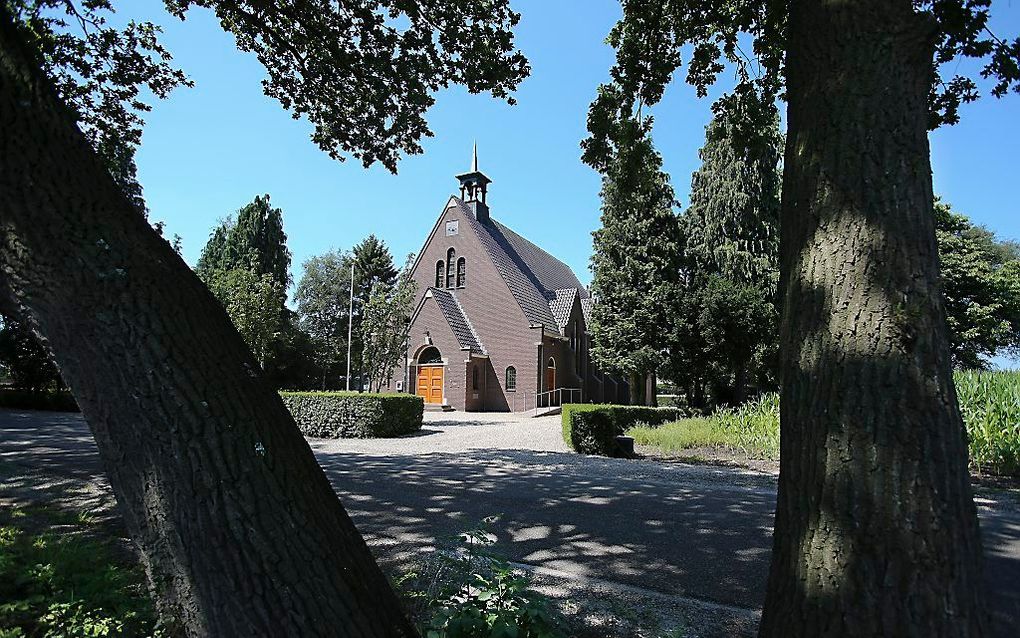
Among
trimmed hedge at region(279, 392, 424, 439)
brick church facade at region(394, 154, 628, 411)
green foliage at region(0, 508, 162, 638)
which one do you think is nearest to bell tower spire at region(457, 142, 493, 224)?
brick church facade at region(394, 154, 628, 411)

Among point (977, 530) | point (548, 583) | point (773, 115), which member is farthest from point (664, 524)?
point (773, 115)

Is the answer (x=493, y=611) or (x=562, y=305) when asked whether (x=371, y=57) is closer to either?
(x=493, y=611)

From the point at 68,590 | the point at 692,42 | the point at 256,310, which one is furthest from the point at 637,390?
the point at 68,590

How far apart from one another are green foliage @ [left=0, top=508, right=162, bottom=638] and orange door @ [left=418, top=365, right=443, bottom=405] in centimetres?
2582

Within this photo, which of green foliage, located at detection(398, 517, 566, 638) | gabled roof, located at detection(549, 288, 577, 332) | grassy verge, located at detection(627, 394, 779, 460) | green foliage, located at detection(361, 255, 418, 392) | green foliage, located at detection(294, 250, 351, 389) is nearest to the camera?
green foliage, located at detection(398, 517, 566, 638)

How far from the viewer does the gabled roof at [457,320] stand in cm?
3084

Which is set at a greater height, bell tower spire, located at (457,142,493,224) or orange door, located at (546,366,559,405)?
bell tower spire, located at (457,142,493,224)

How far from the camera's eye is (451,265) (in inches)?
1375

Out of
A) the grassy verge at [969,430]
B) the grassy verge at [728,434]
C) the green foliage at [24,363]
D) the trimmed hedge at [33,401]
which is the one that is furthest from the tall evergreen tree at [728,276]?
the green foliage at [24,363]

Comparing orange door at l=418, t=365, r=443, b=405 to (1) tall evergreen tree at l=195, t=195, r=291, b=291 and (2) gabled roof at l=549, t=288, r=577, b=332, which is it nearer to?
(2) gabled roof at l=549, t=288, r=577, b=332

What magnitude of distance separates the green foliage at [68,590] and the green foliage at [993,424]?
39.3ft

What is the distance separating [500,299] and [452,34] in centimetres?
2633

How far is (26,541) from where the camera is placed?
178 inches

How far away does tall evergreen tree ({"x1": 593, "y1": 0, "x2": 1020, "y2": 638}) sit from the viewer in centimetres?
182
